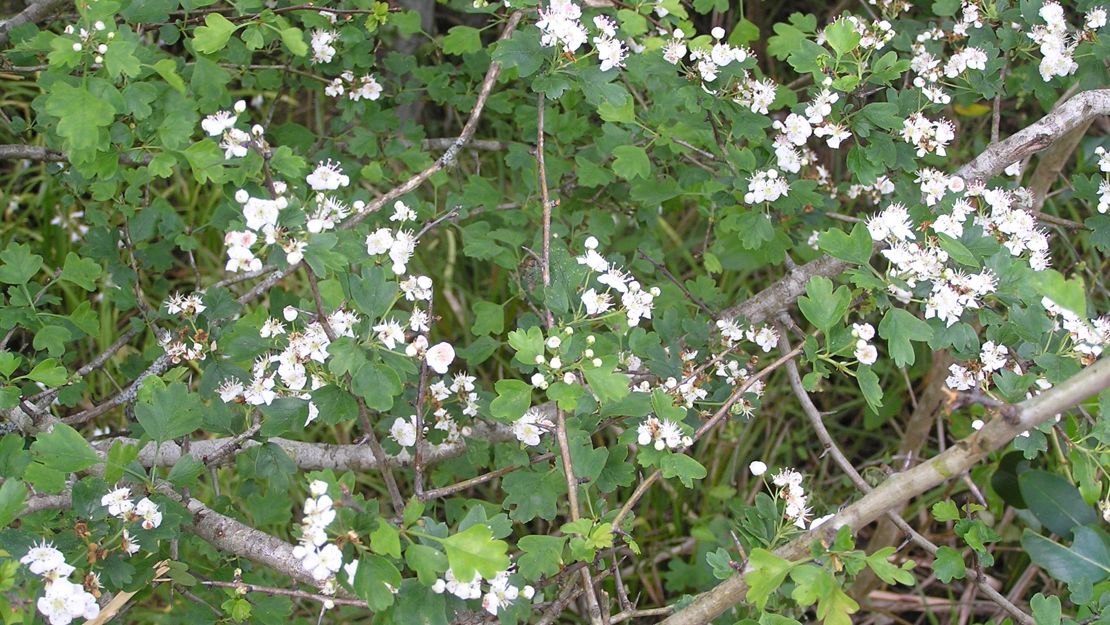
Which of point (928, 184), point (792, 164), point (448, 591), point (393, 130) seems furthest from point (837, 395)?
point (448, 591)

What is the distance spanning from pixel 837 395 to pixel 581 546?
2.16m

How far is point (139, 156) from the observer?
1748mm

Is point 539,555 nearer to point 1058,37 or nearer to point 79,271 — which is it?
point 79,271

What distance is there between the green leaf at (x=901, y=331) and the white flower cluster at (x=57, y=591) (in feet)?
4.18

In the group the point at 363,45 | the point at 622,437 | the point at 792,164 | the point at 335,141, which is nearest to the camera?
the point at 622,437

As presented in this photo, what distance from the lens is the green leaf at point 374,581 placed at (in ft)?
4.33

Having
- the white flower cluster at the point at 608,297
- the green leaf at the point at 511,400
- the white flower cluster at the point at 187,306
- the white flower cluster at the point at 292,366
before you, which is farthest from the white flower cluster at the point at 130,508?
the white flower cluster at the point at 608,297

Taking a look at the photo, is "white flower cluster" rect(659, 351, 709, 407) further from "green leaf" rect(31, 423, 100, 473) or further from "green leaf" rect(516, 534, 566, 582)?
"green leaf" rect(31, 423, 100, 473)

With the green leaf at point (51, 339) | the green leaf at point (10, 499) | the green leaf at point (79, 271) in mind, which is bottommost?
the green leaf at point (51, 339)

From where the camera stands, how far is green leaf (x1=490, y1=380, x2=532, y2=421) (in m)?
1.54

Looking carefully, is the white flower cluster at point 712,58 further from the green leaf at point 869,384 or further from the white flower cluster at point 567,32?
the green leaf at point 869,384

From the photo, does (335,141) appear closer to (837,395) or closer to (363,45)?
(363,45)

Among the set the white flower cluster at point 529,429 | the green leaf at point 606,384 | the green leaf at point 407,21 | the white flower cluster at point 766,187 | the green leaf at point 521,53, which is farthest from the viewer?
the green leaf at point 407,21

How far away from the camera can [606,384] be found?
149cm
